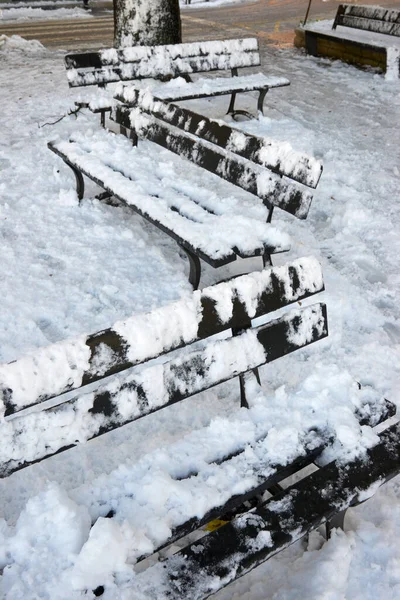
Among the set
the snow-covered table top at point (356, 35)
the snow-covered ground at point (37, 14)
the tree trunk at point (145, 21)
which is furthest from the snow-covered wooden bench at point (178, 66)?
the snow-covered ground at point (37, 14)

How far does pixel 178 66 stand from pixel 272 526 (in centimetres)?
555

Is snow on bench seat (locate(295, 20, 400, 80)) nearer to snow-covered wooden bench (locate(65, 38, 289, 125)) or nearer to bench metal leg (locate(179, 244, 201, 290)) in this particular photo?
Answer: snow-covered wooden bench (locate(65, 38, 289, 125))

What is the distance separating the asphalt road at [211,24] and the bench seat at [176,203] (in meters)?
7.19

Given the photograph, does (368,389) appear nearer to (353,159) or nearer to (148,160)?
(148,160)

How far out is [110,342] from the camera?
6.46 feet

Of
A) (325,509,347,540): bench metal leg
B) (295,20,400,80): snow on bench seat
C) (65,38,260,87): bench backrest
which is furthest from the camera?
(295,20,400,80): snow on bench seat

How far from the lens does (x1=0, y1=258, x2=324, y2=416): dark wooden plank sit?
1831mm

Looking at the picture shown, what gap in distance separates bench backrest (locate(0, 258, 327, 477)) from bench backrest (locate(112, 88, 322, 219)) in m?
1.20

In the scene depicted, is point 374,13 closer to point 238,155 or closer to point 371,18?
point 371,18

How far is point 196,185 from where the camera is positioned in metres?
4.09

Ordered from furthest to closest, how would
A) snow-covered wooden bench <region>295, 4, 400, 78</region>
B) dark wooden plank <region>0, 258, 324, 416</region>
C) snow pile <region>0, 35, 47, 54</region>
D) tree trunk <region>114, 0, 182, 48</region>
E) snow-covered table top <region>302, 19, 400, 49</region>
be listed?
snow pile <region>0, 35, 47, 54</region>, snow-covered table top <region>302, 19, 400, 49</region>, snow-covered wooden bench <region>295, 4, 400, 78</region>, tree trunk <region>114, 0, 182, 48</region>, dark wooden plank <region>0, 258, 324, 416</region>

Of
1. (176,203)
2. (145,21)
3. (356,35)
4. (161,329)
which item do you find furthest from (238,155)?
(356,35)

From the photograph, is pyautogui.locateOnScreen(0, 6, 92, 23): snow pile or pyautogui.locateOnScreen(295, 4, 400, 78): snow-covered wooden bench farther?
pyautogui.locateOnScreen(0, 6, 92, 23): snow pile

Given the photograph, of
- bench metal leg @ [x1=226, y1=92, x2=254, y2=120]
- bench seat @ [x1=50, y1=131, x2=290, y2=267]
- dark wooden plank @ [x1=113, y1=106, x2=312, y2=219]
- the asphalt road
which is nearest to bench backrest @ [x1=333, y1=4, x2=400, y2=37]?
the asphalt road
